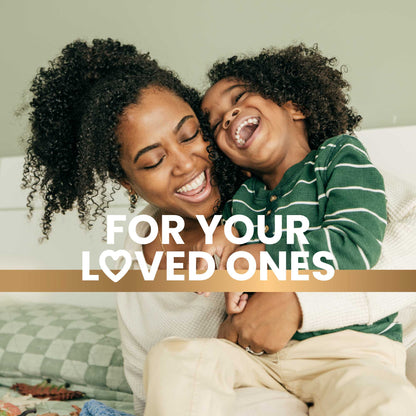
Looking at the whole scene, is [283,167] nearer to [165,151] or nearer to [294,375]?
[165,151]

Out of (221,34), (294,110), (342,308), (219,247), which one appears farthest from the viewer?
(221,34)

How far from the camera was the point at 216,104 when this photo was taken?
1.11 metres

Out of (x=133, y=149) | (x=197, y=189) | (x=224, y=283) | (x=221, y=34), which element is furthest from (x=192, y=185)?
(x=221, y=34)

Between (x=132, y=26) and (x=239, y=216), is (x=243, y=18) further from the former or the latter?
(x=239, y=216)

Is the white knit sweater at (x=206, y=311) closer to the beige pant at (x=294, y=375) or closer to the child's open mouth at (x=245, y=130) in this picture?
the beige pant at (x=294, y=375)

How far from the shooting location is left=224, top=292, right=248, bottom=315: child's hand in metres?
0.86

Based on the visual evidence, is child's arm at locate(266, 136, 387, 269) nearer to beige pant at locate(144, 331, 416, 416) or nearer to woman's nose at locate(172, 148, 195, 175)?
beige pant at locate(144, 331, 416, 416)

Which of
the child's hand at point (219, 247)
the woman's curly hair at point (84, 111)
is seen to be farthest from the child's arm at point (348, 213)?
the woman's curly hair at point (84, 111)

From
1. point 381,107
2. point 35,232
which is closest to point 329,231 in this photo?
point 381,107

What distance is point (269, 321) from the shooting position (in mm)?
793

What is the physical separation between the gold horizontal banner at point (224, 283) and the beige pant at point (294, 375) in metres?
0.09

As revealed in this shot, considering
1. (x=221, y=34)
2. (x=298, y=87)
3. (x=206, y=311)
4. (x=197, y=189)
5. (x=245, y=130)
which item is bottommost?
(x=206, y=311)

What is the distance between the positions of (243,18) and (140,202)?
0.83 m

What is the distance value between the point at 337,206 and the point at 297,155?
0.28 meters
